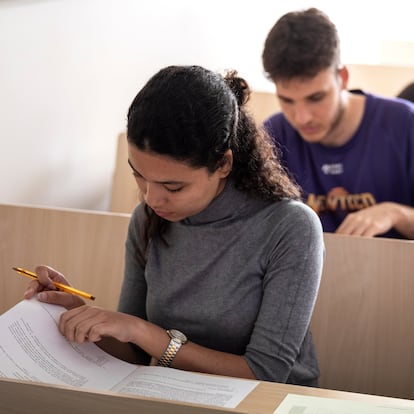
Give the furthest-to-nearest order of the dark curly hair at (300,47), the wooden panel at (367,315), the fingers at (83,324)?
the dark curly hair at (300,47) → the wooden panel at (367,315) → the fingers at (83,324)

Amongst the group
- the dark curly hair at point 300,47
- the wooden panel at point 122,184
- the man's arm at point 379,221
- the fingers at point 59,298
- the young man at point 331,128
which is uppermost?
the dark curly hair at point 300,47

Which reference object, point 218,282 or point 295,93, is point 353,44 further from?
point 218,282

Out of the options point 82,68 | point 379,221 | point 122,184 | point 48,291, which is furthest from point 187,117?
point 122,184

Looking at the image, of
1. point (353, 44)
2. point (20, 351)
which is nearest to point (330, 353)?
point (20, 351)

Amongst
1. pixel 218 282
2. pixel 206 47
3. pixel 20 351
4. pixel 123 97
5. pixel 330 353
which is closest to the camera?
pixel 20 351

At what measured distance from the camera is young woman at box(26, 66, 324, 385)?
4.33ft

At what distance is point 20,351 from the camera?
4.07ft

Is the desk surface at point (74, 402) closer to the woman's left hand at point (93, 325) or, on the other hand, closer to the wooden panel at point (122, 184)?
the woman's left hand at point (93, 325)

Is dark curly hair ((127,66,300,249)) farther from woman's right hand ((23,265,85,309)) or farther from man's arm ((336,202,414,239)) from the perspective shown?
man's arm ((336,202,414,239))

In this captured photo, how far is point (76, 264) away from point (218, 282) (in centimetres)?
41

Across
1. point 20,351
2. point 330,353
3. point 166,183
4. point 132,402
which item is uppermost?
point 166,183

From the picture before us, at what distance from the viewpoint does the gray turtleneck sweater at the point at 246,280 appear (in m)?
1.37

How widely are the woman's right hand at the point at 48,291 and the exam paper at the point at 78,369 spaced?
0.8 inches

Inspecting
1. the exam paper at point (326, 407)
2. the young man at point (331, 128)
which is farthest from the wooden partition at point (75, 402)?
the young man at point (331, 128)
